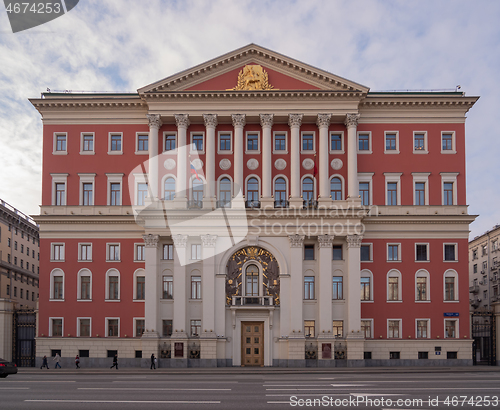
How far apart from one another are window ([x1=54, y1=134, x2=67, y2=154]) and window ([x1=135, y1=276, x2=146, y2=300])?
45.7 ft

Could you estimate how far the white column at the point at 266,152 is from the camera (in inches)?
1940

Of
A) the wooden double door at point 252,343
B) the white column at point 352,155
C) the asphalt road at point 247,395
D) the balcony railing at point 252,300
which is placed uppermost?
the white column at point 352,155

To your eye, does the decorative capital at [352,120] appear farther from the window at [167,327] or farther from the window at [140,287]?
the window at [167,327]

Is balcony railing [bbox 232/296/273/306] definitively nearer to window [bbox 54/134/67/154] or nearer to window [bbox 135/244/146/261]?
window [bbox 135/244/146/261]

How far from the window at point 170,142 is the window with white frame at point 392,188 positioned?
19.7 m

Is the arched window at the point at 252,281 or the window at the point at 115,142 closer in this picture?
the arched window at the point at 252,281

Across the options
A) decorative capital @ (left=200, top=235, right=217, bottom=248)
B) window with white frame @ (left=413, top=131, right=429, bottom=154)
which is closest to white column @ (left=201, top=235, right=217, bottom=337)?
decorative capital @ (left=200, top=235, right=217, bottom=248)

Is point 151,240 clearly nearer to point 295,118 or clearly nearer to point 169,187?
point 169,187

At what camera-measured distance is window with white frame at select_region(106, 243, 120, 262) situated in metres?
50.2

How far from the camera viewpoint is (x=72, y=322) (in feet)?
161

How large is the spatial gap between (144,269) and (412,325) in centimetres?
2427

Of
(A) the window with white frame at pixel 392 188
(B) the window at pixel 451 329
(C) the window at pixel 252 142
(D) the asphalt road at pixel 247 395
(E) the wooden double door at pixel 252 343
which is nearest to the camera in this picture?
(D) the asphalt road at pixel 247 395

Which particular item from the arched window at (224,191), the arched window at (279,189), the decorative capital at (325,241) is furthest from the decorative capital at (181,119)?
the decorative capital at (325,241)

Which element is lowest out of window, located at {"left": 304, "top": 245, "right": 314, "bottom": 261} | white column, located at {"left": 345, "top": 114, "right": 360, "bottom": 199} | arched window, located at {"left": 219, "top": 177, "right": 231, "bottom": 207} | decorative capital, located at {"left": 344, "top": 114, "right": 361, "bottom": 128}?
window, located at {"left": 304, "top": 245, "right": 314, "bottom": 261}
